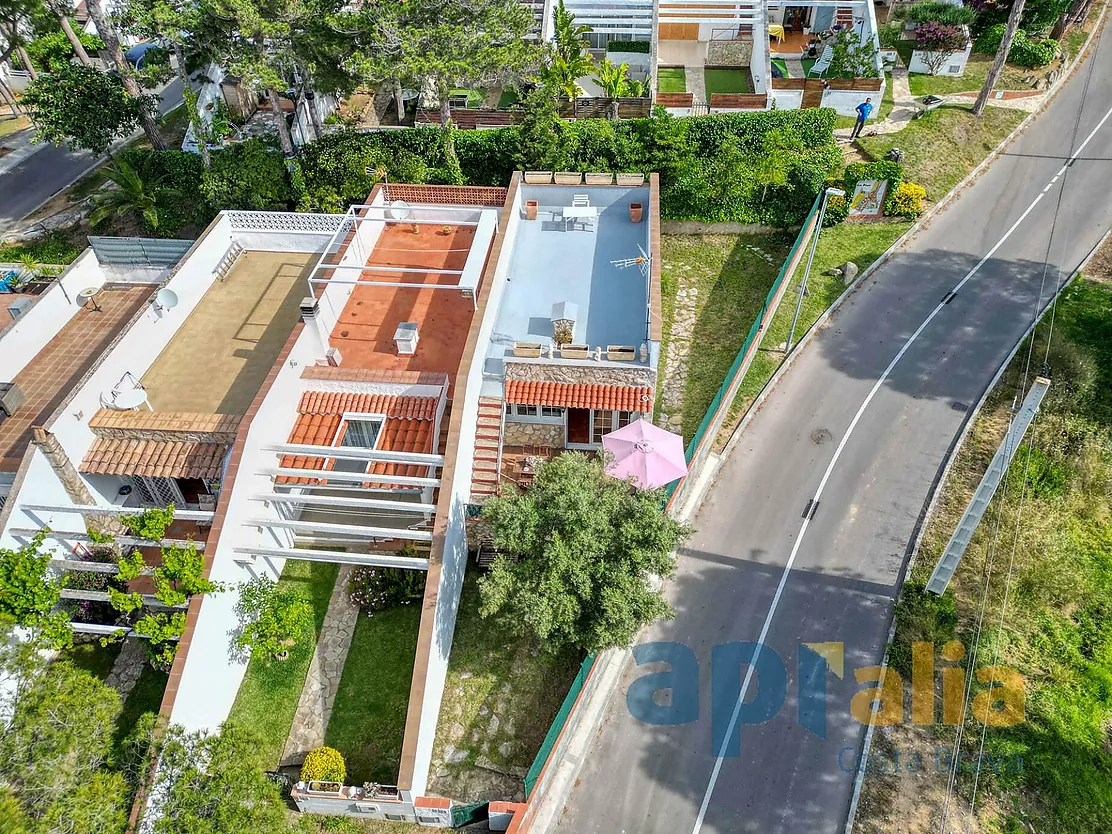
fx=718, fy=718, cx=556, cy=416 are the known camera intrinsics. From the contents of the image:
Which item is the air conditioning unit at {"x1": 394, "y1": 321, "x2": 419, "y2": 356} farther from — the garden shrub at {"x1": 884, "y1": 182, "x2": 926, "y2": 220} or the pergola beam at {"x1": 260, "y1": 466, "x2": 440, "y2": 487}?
the garden shrub at {"x1": 884, "y1": 182, "x2": 926, "y2": 220}

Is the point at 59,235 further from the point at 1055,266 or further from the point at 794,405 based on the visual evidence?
the point at 1055,266

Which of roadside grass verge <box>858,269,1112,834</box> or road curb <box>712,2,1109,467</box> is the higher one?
road curb <box>712,2,1109,467</box>

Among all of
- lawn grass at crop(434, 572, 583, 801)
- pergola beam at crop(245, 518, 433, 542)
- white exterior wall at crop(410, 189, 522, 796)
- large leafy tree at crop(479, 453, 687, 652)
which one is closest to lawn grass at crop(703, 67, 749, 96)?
white exterior wall at crop(410, 189, 522, 796)

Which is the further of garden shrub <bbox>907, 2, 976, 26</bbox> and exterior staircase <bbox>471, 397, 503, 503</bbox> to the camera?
garden shrub <bbox>907, 2, 976, 26</bbox>

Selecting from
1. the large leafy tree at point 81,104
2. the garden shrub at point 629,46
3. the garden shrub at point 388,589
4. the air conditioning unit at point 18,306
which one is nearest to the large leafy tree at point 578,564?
the garden shrub at point 388,589

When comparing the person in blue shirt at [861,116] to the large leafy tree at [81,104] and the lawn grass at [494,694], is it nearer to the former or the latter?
the lawn grass at [494,694]

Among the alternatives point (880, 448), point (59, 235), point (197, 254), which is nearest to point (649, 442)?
point (880, 448)
